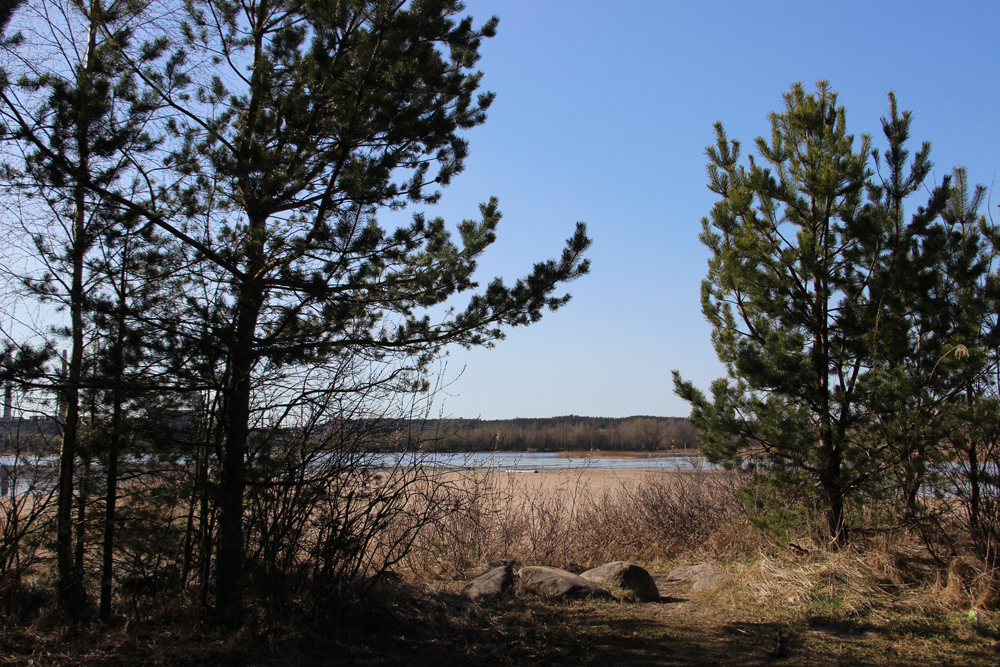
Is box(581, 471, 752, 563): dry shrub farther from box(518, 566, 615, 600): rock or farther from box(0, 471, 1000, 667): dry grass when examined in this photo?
box(518, 566, 615, 600): rock

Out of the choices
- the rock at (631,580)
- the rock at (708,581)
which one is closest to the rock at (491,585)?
the rock at (631,580)

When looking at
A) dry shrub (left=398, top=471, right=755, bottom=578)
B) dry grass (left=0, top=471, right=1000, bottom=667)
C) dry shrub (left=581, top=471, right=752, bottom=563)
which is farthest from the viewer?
dry shrub (left=581, top=471, right=752, bottom=563)

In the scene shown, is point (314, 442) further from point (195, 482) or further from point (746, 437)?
point (746, 437)

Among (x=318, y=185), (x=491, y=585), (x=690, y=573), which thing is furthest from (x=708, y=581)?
(x=318, y=185)

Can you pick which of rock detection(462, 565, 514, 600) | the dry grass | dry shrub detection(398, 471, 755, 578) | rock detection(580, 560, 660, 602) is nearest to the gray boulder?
the dry grass

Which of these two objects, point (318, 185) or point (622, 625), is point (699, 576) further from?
point (318, 185)

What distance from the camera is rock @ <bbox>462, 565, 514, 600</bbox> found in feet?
20.2

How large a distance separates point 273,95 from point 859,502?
20.2 feet

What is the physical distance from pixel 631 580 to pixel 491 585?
1.50m

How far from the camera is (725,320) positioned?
288 inches

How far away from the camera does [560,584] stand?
21.2ft

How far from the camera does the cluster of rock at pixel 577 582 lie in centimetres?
632

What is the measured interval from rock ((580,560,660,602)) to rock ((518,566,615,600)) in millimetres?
307

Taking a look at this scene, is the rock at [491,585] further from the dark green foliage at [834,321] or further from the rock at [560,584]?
the dark green foliage at [834,321]
